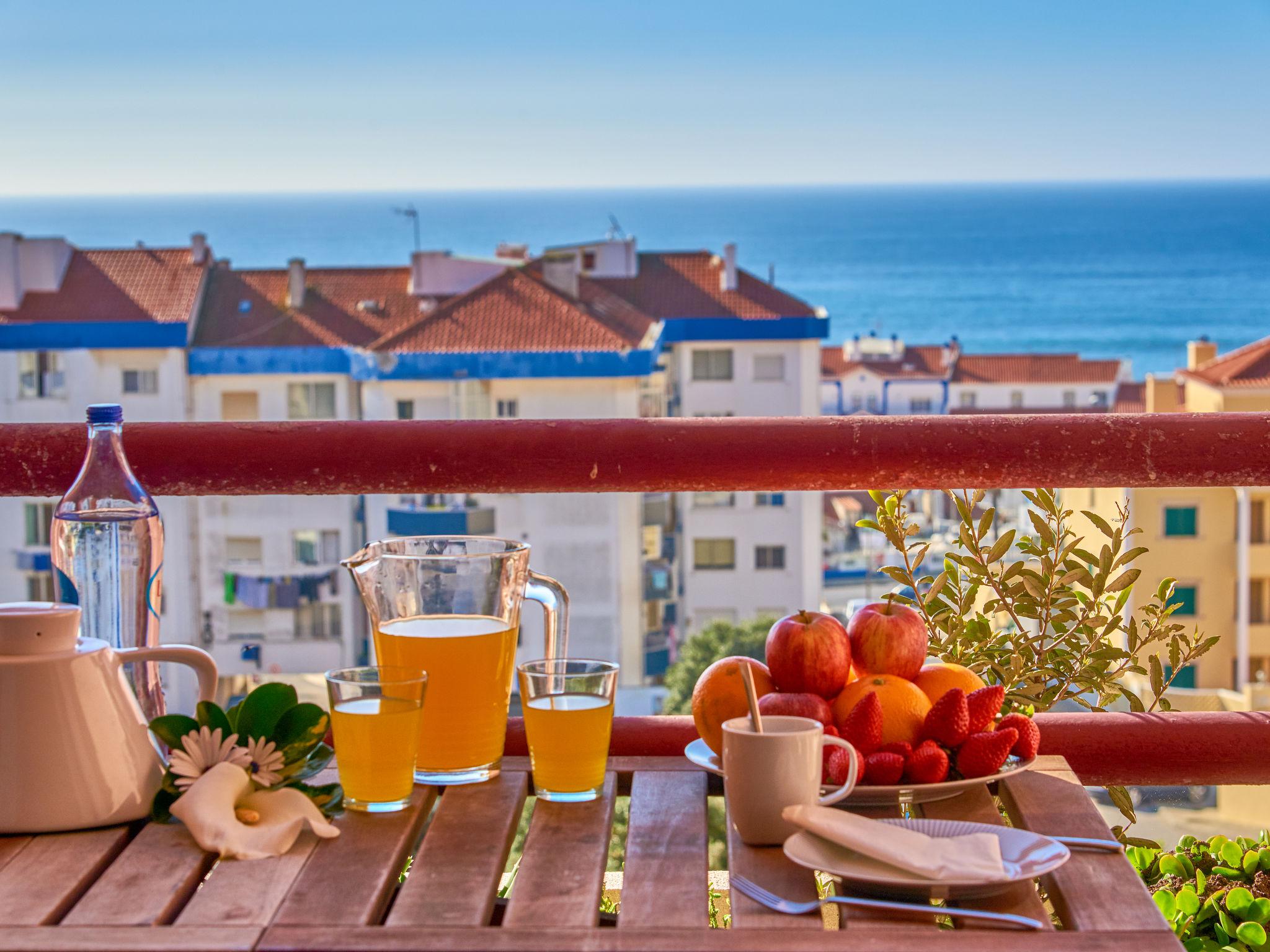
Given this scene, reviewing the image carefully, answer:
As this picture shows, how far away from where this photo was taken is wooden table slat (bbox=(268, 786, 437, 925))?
72 centimetres

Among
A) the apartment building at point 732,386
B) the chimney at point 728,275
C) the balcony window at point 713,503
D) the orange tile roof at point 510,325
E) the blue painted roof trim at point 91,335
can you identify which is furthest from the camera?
the chimney at point 728,275

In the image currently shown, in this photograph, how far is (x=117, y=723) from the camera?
85 centimetres

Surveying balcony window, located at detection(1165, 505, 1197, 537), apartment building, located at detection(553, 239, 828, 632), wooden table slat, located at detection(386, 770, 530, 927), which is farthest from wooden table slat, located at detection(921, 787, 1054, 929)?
apartment building, located at detection(553, 239, 828, 632)

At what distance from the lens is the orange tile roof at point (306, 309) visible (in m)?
21.5

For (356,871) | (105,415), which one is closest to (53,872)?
(356,871)

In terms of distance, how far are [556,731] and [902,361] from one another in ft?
117

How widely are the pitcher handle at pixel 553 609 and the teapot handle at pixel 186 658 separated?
0.21 meters

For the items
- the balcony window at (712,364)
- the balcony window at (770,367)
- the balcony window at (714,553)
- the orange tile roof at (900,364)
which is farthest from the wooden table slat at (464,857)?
the orange tile roof at (900,364)

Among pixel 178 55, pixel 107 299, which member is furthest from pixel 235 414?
pixel 178 55

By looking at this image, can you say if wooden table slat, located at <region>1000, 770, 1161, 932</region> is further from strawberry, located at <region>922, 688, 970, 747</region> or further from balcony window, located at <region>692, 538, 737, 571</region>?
balcony window, located at <region>692, 538, 737, 571</region>

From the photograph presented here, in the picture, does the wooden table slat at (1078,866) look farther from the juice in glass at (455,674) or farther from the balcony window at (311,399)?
the balcony window at (311,399)

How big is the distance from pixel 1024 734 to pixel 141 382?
22.0 metres

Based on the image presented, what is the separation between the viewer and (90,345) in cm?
2108

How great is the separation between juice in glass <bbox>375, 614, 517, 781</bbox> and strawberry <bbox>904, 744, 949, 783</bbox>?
253 millimetres
